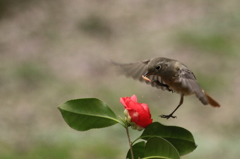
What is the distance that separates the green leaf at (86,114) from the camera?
1.42 metres

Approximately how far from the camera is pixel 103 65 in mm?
8312

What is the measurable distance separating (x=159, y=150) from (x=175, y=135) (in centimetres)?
12

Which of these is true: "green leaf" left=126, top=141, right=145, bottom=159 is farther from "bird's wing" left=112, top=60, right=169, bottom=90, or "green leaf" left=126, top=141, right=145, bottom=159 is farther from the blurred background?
the blurred background

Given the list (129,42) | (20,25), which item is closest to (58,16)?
(20,25)

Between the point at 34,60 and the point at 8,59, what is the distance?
575 millimetres

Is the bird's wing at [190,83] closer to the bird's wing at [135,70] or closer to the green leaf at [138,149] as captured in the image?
the bird's wing at [135,70]

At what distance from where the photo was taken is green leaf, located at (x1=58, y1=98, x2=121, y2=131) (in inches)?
56.0

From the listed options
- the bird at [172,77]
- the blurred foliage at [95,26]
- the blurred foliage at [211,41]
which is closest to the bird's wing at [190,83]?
the bird at [172,77]

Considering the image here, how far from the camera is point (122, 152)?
16.8ft

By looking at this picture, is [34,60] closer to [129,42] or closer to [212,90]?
[129,42]

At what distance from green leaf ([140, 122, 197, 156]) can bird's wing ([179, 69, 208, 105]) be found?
1.37 feet

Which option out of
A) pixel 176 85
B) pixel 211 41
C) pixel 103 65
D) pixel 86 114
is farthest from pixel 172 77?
pixel 211 41

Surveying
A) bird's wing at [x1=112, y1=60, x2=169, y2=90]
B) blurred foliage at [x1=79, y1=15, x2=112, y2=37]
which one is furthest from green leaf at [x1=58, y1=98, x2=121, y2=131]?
blurred foliage at [x1=79, y1=15, x2=112, y2=37]

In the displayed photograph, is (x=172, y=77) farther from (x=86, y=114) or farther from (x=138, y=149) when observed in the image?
(x=86, y=114)
